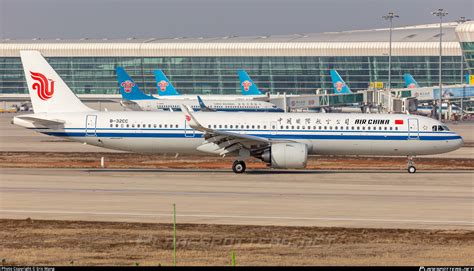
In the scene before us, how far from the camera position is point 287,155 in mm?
49844

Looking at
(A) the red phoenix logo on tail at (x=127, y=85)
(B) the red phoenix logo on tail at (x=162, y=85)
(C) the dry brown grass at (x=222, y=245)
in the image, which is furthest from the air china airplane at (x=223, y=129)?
(B) the red phoenix logo on tail at (x=162, y=85)

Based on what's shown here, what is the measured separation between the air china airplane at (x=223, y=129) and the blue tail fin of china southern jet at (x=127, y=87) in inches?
2243

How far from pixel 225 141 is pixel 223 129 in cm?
202

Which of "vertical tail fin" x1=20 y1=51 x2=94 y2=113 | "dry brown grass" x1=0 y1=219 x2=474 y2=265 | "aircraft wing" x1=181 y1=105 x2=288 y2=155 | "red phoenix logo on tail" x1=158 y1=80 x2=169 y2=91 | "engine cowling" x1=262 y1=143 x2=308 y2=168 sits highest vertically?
"vertical tail fin" x1=20 y1=51 x2=94 y2=113

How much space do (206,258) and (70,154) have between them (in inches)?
1602

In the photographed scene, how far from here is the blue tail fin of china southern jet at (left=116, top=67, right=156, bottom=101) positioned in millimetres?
110812

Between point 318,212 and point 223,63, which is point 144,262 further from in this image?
point 223,63

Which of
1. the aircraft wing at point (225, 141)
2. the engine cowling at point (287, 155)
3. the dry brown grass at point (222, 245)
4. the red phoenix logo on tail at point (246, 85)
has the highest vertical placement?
the red phoenix logo on tail at point (246, 85)

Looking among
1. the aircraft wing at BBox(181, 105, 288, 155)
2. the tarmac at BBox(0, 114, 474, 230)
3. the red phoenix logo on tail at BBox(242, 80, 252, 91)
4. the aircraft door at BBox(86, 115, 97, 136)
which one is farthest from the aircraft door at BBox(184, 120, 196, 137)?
the red phoenix logo on tail at BBox(242, 80, 252, 91)

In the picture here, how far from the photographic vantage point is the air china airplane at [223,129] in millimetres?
51844

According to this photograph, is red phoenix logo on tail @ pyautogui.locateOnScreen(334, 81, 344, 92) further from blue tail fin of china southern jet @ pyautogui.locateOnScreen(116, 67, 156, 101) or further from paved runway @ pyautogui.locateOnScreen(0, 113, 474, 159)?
paved runway @ pyautogui.locateOnScreen(0, 113, 474, 159)

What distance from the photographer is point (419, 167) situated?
57062 mm

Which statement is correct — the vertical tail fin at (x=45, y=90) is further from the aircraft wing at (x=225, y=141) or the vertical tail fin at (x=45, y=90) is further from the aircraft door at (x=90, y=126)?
the aircraft wing at (x=225, y=141)

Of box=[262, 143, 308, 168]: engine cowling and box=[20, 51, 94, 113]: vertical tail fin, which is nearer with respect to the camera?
box=[262, 143, 308, 168]: engine cowling
